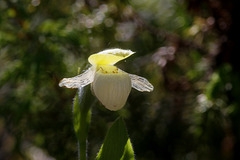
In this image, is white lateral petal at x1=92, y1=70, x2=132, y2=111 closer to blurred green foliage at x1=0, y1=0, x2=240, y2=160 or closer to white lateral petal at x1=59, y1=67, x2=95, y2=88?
white lateral petal at x1=59, y1=67, x2=95, y2=88

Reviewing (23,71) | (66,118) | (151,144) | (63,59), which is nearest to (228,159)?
(151,144)

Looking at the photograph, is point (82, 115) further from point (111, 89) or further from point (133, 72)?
point (133, 72)

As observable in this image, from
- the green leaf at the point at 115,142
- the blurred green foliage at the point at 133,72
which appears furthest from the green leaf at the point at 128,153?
the blurred green foliage at the point at 133,72

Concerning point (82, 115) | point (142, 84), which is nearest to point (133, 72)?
point (142, 84)

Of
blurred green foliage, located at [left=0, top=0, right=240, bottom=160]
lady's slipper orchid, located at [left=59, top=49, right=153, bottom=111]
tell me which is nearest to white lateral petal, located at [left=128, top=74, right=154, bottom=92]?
lady's slipper orchid, located at [left=59, top=49, right=153, bottom=111]

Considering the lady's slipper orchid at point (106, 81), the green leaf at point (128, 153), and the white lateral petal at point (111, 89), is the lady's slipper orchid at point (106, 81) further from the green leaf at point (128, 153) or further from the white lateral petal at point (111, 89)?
the green leaf at point (128, 153)

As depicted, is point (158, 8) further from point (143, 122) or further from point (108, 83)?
point (108, 83)
